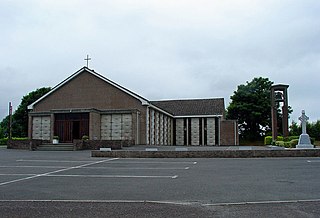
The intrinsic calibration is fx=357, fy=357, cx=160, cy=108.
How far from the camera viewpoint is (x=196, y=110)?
50.4m

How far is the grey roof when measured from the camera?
162ft

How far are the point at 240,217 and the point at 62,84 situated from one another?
35252mm

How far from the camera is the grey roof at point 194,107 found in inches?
1943

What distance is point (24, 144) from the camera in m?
30.5

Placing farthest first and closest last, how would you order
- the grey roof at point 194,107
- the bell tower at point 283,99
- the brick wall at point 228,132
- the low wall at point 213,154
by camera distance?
1. the grey roof at point 194,107
2. the brick wall at point 228,132
3. the bell tower at point 283,99
4. the low wall at point 213,154

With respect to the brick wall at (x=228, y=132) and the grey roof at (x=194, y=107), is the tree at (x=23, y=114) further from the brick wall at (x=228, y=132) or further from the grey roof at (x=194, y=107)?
the brick wall at (x=228, y=132)

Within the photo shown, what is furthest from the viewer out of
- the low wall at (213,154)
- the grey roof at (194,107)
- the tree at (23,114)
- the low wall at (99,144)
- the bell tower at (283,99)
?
the tree at (23,114)

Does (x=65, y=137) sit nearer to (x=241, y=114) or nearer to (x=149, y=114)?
(x=149, y=114)

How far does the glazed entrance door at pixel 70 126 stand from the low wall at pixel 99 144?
13.6 ft

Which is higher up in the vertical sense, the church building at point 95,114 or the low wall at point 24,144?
the church building at point 95,114

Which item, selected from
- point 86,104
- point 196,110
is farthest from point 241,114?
point 86,104

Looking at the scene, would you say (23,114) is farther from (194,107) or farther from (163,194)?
(163,194)

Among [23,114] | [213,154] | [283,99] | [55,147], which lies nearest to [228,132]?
[283,99]

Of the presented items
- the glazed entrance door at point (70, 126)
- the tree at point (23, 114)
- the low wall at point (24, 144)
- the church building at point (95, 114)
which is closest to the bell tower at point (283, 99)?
the church building at point (95, 114)
